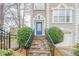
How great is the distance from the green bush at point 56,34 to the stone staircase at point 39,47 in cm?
10

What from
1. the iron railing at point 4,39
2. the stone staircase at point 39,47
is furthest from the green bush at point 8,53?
the stone staircase at point 39,47

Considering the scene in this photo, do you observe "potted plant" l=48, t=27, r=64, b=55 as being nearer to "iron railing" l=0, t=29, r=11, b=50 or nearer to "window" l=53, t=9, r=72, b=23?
"window" l=53, t=9, r=72, b=23

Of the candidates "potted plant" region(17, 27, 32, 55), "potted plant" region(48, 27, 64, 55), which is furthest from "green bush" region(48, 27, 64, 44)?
"potted plant" region(17, 27, 32, 55)

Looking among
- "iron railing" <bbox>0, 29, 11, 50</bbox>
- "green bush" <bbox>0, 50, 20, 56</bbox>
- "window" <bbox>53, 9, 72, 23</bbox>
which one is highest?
"window" <bbox>53, 9, 72, 23</bbox>

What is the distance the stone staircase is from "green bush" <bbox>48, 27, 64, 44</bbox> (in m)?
0.10

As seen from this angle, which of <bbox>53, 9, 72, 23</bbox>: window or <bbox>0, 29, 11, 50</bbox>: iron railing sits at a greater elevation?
<bbox>53, 9, 72, 23</bbox>: window

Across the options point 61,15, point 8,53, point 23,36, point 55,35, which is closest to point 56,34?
point 55,35

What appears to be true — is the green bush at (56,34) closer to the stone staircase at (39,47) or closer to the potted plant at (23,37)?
the stone staircase at (39,47)

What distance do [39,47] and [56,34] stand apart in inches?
9.8

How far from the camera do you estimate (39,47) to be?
3.62 metres

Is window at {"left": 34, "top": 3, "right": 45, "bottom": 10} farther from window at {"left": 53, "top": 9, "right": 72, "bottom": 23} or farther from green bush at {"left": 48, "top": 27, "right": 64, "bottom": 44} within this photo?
green bush at {"left": 48, "top": 27, "right": 64, "bottom": 44}

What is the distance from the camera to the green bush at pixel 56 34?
11.8ft

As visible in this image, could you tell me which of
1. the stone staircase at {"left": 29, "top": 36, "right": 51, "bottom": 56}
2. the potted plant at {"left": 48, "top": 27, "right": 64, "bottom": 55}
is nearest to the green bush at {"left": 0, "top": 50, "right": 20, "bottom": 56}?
the stone staircase at {"left": 29, "top": 36, "right": 51, "bottom": 56}

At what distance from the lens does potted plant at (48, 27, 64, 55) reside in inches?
141
